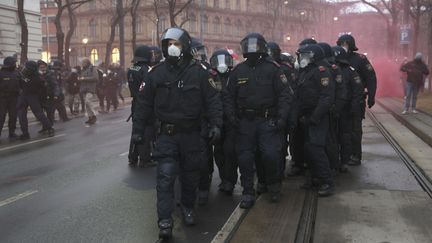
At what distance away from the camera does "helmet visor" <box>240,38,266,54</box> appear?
6.00 m

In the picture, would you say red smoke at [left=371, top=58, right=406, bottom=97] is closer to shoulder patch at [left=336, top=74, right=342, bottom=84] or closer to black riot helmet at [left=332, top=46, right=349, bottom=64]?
→ black riot helmet at [left=332, top=46, right=349, bottom=64]

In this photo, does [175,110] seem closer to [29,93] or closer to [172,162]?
[172,162]

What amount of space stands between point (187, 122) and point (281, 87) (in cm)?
132

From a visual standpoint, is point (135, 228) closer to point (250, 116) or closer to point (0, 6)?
point (250, 116)

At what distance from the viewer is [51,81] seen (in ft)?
46.4

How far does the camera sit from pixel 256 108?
5.95m

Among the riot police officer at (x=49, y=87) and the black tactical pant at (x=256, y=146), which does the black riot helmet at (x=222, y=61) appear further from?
the riot police officer at (x=49, y=87)

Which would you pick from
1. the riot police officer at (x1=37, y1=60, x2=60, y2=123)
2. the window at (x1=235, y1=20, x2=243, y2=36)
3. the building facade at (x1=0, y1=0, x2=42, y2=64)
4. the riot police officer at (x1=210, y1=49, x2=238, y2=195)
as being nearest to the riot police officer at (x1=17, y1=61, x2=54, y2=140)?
the riot police officer at (x1=37, y1=60, x2=60, y2=123)

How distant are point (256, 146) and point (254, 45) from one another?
3.72ft

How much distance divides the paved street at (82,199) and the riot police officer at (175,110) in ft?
2.00

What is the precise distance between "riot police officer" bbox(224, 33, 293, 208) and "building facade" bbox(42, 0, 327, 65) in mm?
60292

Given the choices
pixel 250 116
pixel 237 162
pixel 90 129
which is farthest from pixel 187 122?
pixel 90 129

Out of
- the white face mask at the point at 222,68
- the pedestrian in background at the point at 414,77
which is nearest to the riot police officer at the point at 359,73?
the white face mask at the point at 222,68

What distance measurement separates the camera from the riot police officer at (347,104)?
7672 mm
